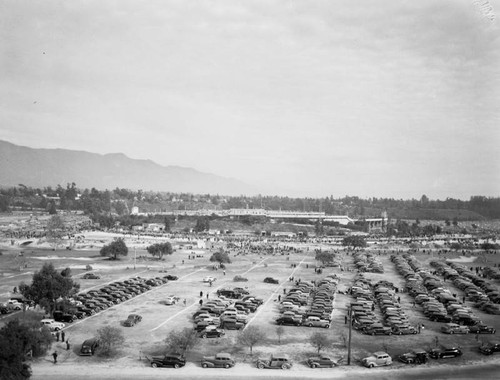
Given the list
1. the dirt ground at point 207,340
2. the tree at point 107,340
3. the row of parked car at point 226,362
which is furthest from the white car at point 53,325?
the row of parked car at point 226,362

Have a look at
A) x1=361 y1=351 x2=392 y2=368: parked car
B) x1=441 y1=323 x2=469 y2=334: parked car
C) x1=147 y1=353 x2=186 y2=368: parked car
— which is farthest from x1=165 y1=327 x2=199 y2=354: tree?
x1=441 y1=323 x2=469 y2=334: parked car

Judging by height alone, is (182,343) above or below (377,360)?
above

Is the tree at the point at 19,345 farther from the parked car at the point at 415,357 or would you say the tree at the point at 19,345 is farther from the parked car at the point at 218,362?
the parked car at the point at 415,357

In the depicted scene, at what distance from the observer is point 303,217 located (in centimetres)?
15488

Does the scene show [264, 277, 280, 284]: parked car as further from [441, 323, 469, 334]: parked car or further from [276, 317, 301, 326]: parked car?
[441, 323, 469, 334]: parked car

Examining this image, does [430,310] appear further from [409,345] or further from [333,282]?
[333,282]

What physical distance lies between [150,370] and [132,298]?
52.2 ft

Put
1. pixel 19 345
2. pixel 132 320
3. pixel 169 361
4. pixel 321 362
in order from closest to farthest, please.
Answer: pixel 19 345
pixel 169 361
pixel 321 362
pixel 132 320

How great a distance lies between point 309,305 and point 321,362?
1317 cm

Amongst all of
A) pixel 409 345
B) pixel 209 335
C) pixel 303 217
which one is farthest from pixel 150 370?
pixel 303 217

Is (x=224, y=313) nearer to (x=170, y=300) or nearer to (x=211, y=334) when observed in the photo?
(x=211, y=334)

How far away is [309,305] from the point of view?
3528 centimetres

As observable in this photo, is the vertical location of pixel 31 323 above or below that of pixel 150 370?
above

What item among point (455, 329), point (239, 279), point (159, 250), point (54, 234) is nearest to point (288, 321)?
point (455, 329)
